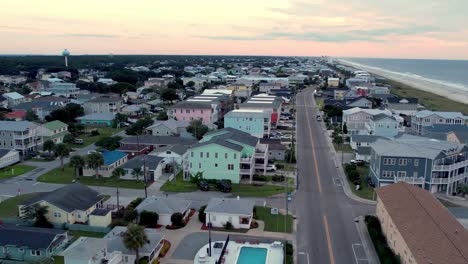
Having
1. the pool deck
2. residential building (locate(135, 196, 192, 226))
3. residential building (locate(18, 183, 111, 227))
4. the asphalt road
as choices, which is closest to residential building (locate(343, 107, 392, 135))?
the asphalt road

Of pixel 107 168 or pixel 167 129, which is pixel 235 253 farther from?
pixel 167 129

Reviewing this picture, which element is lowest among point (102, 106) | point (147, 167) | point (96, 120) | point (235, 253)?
point (235, 253)

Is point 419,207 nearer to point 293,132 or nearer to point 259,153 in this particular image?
point 259,153

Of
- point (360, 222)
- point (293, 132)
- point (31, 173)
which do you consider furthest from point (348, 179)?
point (31, 173)

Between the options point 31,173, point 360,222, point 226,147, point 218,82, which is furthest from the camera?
point 218,82

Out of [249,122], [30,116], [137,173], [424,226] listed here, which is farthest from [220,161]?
[30,116]
